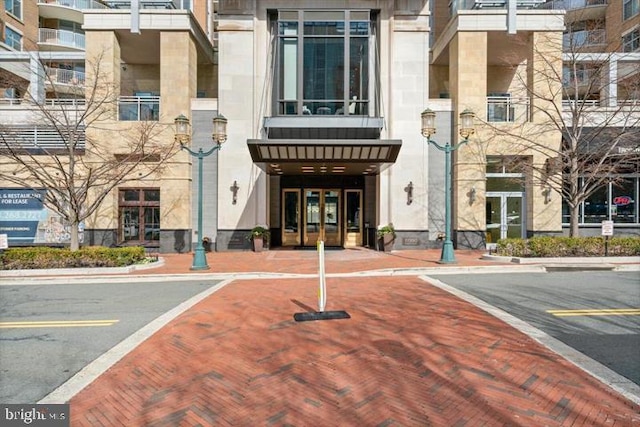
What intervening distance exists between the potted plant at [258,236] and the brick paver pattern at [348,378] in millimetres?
10092

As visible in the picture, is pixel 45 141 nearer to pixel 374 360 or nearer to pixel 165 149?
pixel 165 149

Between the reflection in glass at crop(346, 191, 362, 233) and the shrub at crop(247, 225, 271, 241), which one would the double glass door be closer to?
the reflection in glass at crop(346, 191, 362, 233)

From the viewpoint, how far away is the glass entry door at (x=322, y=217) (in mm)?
19672

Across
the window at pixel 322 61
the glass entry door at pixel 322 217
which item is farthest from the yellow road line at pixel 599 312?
the glass entry door at pixel 322 217

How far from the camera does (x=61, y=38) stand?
105 ft

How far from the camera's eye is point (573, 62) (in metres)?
14.3

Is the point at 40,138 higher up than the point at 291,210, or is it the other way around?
the point at 40,138

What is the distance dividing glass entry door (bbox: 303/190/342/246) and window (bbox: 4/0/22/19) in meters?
28.5

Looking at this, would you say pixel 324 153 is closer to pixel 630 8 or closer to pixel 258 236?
pixel 258 236

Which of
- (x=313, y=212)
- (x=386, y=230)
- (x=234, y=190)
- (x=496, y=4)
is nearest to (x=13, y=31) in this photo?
(x=234, y=190)

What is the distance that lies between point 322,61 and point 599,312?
14591 mm

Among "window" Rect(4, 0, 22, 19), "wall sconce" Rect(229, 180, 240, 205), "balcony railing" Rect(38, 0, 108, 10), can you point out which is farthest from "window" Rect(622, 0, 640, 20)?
"window" Rect(4, 0, 22, 19)

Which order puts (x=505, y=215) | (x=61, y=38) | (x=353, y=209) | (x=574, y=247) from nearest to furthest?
(x=574, y=247) < (x=505, y=215) < (x=353, y=209) < (x=61, y=38)

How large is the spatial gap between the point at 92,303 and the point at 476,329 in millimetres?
7680
